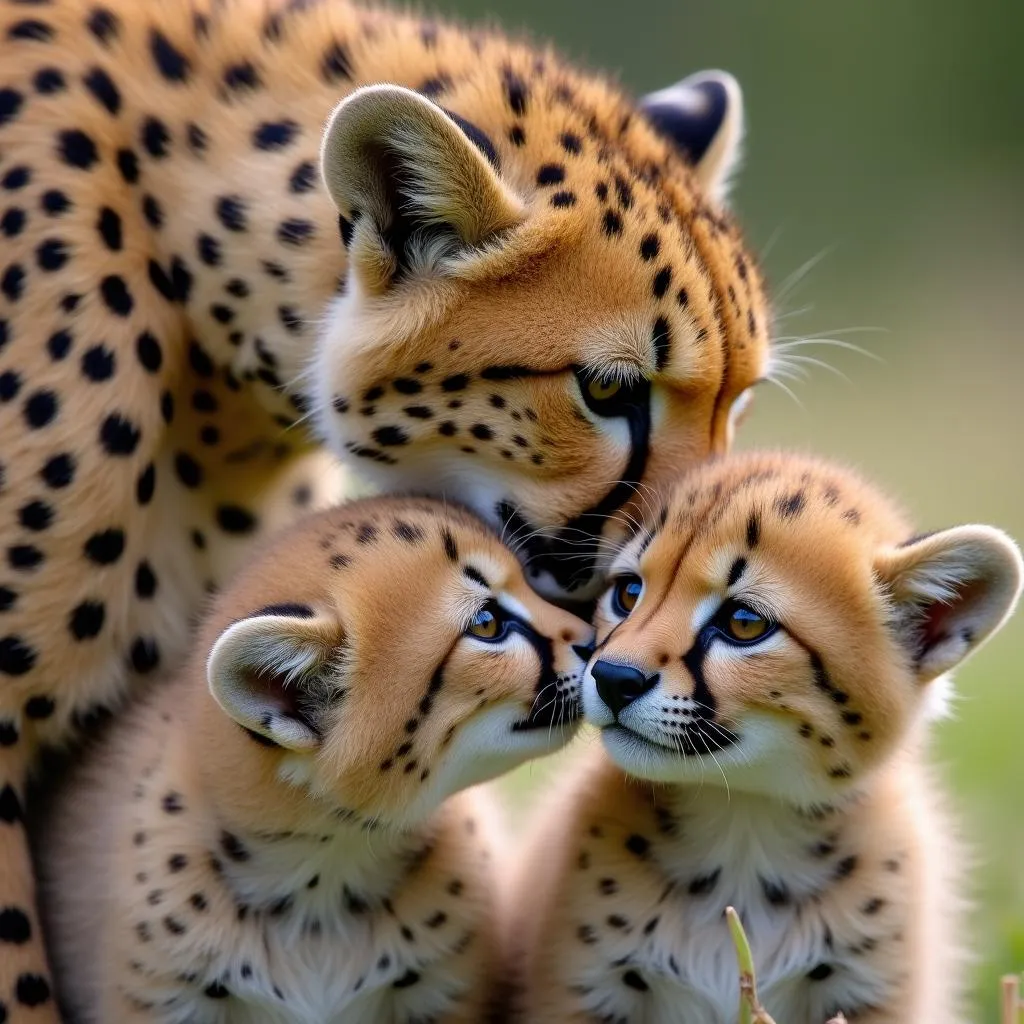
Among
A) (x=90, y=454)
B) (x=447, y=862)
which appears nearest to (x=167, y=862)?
(x=447, y=862)

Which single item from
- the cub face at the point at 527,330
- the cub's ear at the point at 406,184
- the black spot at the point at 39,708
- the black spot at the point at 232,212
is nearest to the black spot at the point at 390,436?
the cub face at the point at 527,330

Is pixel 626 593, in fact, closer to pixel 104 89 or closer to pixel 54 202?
pixel 54 202

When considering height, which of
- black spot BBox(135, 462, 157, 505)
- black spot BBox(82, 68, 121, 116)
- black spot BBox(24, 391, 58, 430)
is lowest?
black spot BBox(135, 462, 157, 505)

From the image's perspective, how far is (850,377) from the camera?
1266 cm

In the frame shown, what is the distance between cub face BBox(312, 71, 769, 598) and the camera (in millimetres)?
3826

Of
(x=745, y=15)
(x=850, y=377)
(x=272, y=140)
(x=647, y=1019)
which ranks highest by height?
(x=272, y=140)

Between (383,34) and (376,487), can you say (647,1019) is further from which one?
(383,34)

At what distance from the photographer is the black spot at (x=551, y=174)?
395 cm

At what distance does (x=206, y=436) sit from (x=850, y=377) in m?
8.65

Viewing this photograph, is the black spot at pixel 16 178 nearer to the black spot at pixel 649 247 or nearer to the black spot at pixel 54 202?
the black spot at pixel 54 202

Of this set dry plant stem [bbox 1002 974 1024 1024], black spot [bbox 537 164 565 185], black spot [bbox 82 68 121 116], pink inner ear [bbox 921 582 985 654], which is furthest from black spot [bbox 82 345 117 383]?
dry plant stem [bbox 1002 974 1024 1024]

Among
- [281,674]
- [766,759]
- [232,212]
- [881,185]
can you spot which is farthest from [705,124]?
[881,185]

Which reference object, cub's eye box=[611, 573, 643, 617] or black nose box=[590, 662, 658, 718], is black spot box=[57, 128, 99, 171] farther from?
black nose box=[590, 662, 658, 718]

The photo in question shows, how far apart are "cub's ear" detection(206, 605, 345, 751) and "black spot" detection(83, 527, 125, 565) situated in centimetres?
64
